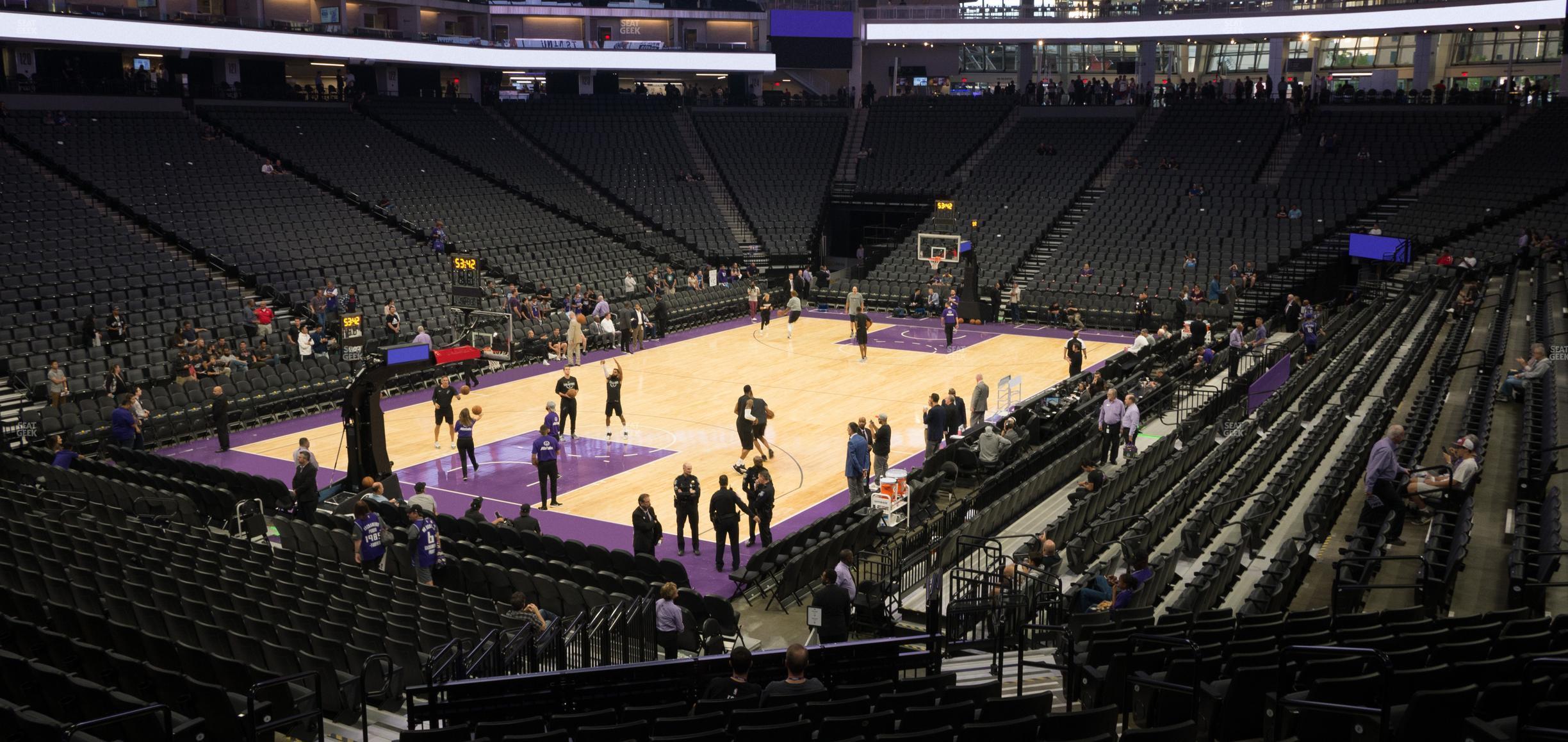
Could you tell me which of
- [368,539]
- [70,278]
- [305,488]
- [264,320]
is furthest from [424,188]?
[368,539]

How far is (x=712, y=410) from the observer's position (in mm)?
23641

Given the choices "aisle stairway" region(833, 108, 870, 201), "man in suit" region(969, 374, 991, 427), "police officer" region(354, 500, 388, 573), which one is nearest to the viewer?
"police officer" region(354, 500, 388, 573)

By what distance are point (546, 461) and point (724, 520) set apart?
11.6 ft

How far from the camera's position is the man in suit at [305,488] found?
51.6 ft

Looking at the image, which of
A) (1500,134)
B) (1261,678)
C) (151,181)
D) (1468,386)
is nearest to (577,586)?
(1261,678)

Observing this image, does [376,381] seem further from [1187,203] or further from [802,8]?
[802,8]

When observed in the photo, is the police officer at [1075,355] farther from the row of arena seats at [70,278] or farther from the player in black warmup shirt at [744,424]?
the row of arena seats at [70,278]

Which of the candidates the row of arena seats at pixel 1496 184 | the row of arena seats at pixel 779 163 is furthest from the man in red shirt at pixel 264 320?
the row of arena seats at pixel 1496 184

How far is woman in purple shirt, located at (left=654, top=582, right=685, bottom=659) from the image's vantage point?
10.9 m

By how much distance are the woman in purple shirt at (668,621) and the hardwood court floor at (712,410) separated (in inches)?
227

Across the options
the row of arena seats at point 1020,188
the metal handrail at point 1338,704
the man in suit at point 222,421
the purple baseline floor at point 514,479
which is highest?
the row of arena seats at point 1020,188

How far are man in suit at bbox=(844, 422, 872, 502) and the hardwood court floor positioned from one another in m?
1.08

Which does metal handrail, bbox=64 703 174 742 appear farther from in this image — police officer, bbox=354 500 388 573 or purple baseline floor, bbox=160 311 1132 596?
purple baseline floor, bbox=160 311 1132 596

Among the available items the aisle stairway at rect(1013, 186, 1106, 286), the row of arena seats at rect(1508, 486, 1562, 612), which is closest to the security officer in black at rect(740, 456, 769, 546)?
the row of arena seats at rect(1508, 486, 1562, 612)
